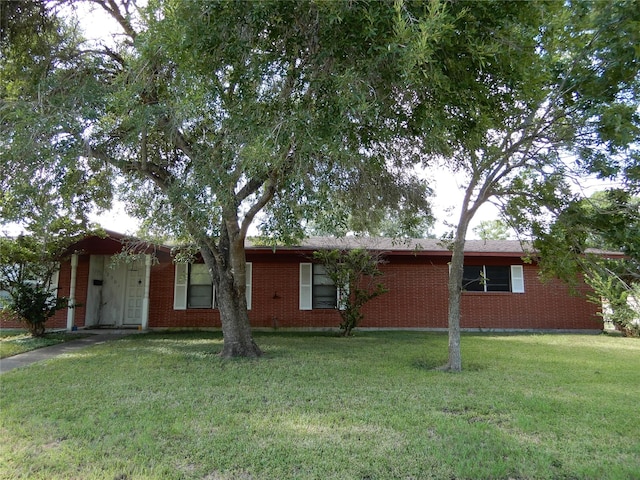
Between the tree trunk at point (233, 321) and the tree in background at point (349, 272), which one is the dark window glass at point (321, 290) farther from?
the tree trunk at point (233, 321)

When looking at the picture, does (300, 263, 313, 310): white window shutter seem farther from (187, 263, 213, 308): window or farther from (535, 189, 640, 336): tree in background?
(535, 189, 640, 336): tree in background

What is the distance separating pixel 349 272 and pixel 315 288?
110 inches

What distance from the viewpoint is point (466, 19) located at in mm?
4535

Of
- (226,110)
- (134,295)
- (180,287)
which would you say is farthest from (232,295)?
(134,295)

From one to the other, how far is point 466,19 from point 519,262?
1251 cm

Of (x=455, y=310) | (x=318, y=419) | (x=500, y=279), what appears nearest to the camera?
(x=318, y=419)

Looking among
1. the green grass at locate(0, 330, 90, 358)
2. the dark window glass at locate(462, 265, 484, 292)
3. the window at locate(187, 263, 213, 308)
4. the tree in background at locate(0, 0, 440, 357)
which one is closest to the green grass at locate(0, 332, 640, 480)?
the green grass at locate(0, 330, 90, 358)

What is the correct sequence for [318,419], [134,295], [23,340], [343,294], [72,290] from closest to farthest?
[318,419], [23,340], [343,294], [72,290], [134,295]

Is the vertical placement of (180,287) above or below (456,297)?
above

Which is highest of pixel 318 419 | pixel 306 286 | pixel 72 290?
pixel 306 286

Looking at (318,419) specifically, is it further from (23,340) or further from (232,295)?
(23,340)

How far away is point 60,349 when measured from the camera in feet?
33.2

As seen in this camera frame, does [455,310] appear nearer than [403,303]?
Yes

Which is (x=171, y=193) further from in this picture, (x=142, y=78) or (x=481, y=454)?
(x=481, y=454)
